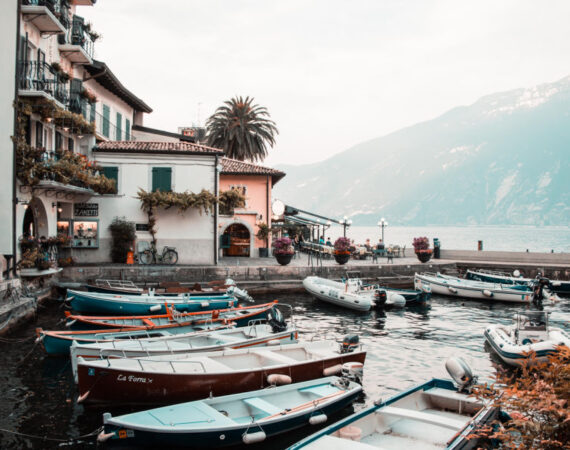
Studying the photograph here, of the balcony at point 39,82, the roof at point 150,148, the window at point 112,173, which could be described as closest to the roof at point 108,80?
the roof at point 150,148

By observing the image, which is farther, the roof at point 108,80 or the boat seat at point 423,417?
the roof at point 108,80

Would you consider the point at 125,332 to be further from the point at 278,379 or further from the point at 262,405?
the point at 262,405

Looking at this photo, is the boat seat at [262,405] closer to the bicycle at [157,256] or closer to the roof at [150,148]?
the bicycle at [157,256]

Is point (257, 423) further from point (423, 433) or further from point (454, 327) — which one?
point (454, 327)

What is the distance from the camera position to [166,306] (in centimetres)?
1823

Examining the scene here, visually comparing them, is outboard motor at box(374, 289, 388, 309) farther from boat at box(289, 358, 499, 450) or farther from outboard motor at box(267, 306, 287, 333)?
boat at box(289, 358, 499, 450)

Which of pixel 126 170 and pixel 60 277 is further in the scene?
pixel 126 170

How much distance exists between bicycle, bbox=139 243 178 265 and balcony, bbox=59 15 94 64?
11.1 m

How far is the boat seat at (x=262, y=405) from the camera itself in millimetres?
9805

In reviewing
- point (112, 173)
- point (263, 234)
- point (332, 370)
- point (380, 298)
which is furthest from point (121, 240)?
point (332, 370)

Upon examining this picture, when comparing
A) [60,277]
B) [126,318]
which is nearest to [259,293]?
[60,277]

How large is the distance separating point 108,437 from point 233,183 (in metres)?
30.9

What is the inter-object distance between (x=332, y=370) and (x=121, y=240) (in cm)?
2079

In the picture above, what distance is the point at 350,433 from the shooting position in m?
7.89
